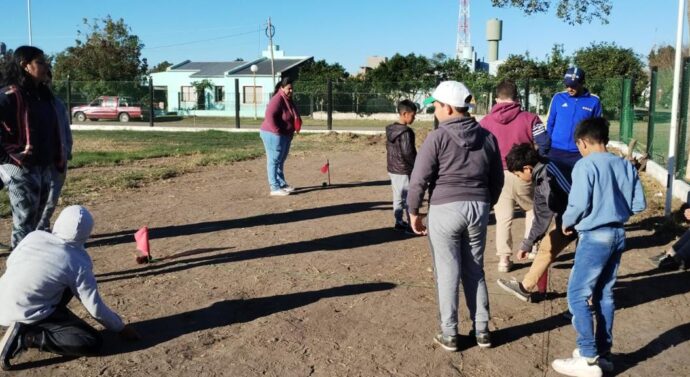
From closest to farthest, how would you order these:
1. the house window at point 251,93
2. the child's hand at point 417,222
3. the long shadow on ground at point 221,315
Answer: the child's hand at point 417,222, the long shadow on ground at point 221,315, the house window at point 251,93

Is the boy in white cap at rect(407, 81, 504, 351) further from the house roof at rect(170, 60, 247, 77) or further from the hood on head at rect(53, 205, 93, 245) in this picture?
the house roof at rect(170, 60, 247, 77)

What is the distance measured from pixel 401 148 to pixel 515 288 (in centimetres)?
236

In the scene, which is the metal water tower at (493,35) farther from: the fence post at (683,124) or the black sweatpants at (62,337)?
the black sweatpants at (62,337)

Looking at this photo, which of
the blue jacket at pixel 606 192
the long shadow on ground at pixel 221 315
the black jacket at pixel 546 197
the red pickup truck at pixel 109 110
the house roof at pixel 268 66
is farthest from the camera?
the house roof at pixel 268 66

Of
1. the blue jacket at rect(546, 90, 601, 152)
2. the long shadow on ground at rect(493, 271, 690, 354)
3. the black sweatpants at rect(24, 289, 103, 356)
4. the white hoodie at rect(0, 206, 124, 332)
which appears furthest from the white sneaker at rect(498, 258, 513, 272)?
the black sweatpants at rect(24, 289, 103, 356)

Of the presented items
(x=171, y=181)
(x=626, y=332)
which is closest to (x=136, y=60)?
(x=171, y=181)

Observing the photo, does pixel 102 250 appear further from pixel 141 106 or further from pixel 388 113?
pixel 141 106

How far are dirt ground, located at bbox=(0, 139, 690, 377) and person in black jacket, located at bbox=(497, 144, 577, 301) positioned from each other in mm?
173

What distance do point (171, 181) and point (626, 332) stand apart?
29.0ft

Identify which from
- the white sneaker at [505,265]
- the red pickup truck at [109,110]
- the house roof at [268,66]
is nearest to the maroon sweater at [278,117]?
the white sneaker at [505,265]

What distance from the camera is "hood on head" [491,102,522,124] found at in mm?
5762

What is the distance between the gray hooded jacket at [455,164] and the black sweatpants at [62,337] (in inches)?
91.7

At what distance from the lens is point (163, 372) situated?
3.88 m

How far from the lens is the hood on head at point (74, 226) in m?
4.05
